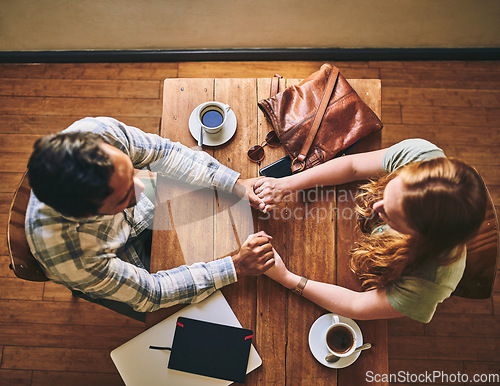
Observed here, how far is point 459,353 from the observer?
2041 millimetres

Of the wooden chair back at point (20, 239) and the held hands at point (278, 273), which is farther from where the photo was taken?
Answer: the held hands at point (278, 273)

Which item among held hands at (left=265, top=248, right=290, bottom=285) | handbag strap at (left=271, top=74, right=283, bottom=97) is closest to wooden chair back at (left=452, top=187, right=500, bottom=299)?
held hands at (left=265, top=248, right=290, bottom=285)

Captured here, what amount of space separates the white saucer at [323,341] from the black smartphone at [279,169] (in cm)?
52

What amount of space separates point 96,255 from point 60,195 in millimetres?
239

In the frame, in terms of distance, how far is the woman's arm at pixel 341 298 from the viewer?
1169 millimetres

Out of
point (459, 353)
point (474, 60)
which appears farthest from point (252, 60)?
point (459, 353)

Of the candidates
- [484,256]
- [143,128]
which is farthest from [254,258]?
[143,128]

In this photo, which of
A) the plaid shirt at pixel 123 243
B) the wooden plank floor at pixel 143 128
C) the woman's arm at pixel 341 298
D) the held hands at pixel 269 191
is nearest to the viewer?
the plaid shirt at pixel 123 243

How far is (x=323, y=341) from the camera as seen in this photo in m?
1.22

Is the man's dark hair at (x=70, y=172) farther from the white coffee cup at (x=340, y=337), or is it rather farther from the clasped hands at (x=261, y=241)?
the white coffee cup at (x=340, y=337)

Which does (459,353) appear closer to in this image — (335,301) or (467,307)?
(467,307)

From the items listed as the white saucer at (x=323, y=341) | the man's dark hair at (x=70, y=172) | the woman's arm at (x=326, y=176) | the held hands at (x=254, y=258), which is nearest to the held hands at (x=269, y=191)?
the woman's arm at (x=326, y=176)

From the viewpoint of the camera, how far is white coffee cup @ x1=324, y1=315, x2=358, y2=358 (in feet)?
3.91

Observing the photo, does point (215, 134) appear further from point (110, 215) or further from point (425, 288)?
point (425, 288)
